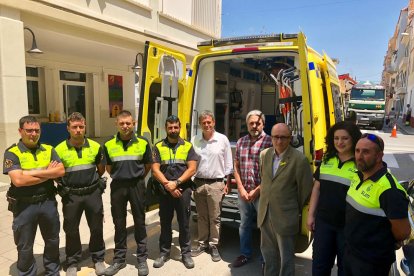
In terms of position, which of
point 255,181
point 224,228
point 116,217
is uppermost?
point 255,181

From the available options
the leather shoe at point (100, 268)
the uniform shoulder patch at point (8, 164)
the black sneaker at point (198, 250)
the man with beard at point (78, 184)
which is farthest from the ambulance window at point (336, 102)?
the uniform shoulder patch at point (8, 164)

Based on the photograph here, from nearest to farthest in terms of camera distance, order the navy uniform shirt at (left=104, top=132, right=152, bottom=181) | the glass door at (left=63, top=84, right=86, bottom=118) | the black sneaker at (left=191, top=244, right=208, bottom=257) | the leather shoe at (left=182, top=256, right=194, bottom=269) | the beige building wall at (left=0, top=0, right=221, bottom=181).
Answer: the navy uniform shirt at (left=104, top=132, right=152, bottom=181) → the leather shoe at (left=182, top=256, right=194, bottom=269) → the black sneaker at (left=191, top=244, right=208, bottom=257) → the beige building wall at (left=0, top=0, right=221, bottom=181) → the glass door at (left=63, top=84, right=86, bottom=118)

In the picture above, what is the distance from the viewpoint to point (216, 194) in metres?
3.73

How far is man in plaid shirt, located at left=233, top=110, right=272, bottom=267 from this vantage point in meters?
3.49

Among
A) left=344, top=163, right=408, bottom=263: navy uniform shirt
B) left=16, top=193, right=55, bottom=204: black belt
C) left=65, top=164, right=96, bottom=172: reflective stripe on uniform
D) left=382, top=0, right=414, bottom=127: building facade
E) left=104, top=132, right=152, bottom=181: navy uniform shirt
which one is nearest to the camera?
left=344, top=163, right=408, bottom=263: navy uniform shirt

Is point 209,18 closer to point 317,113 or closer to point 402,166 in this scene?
point 402,166

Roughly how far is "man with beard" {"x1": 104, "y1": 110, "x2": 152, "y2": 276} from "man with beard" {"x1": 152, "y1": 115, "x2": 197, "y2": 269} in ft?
0.53

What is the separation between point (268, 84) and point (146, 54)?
400cm

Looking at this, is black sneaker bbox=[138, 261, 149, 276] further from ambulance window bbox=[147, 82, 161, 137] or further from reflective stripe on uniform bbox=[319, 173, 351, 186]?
reflective stripe on uniform bbox=[319, 173, 351, 186]

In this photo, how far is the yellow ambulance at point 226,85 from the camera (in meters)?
3.32

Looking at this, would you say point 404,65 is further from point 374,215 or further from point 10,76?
point 374,215

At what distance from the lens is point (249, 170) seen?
3.52m

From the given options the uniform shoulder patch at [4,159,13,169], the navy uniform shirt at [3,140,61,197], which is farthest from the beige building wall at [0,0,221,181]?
the uniform shoulder patch at [4,159,13,169]

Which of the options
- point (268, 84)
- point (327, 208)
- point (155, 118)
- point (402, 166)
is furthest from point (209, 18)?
point (327, 208)
